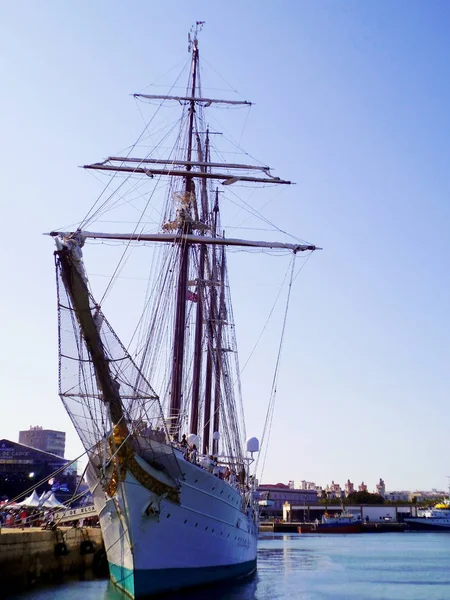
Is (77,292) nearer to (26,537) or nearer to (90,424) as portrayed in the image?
(90,424)

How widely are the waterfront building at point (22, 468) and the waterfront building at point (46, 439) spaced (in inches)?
2918

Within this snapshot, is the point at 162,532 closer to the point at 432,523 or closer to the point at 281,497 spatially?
the point at 432,523

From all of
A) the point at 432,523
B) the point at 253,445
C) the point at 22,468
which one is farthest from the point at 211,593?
the point at 432,523

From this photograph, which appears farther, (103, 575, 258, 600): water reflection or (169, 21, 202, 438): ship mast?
(169, 21, 202, 438): ship mast

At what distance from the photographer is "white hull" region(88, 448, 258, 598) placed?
71.7 feet

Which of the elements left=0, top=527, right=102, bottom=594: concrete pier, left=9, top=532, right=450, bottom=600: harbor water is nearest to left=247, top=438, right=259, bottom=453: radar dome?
left=9, top=532, right=450, bottom=600: harbor water

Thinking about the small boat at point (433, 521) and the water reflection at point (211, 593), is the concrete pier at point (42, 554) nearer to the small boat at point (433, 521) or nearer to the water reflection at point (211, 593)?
the water reflection at point (211, 593)

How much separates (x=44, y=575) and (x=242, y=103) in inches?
1023

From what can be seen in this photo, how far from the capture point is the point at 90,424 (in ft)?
73.6

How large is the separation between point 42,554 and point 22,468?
141 feet

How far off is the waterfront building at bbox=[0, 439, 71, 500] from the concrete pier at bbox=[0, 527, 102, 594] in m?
32.4

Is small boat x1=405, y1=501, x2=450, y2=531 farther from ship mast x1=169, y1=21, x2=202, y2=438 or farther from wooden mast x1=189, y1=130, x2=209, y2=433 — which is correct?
ship mast x1=169, y1=21, x2=202, y2=438

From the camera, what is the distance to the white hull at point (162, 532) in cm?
2184

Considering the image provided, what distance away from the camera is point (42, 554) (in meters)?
27.1
